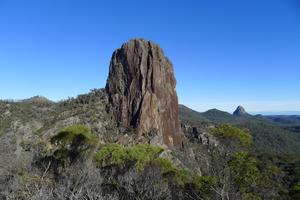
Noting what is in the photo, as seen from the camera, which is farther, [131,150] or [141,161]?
[131,150]

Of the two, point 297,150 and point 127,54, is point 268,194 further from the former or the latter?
point 297,150

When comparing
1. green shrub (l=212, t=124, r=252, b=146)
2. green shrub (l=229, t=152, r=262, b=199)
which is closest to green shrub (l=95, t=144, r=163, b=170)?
green shrub (l=212, t=124, r=252, b=146)

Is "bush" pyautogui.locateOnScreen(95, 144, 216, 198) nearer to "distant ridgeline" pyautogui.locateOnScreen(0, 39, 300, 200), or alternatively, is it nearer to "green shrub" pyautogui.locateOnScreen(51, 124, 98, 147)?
"distant ridgeline" pyautogui.locateOnScreen(0, 39, 300, 200)

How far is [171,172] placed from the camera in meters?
40.6

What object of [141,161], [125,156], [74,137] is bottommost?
[141,161]

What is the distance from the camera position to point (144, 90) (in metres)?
105

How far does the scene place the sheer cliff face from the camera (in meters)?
103

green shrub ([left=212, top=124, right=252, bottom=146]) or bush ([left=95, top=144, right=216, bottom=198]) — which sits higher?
green shrub ([left=212, top=124, right=252, bottom=146])

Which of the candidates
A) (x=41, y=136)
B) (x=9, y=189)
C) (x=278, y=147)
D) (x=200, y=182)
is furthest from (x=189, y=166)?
(x=278, y=147)

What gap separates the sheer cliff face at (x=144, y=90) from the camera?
4067 inches

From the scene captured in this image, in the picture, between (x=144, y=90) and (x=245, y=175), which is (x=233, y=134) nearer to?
(x=245, y=175)

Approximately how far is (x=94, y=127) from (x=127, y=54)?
2903cm

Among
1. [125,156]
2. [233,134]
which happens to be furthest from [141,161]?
[233,134]

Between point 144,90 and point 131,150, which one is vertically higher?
point 144,90
